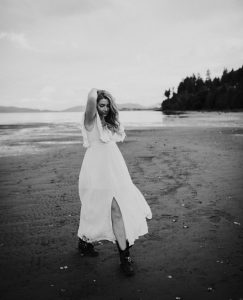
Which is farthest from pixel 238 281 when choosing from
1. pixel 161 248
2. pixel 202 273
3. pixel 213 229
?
pixel 213 229

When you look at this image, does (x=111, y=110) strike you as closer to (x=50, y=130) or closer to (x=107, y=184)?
(x=107, y=184)

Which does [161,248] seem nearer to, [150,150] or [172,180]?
[172,180]

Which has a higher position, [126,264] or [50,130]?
[50,130]

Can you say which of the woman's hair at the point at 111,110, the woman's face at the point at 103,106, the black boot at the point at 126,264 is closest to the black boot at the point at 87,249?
the black boot at the point at 126,264

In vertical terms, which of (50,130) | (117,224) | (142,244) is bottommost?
(142,244)

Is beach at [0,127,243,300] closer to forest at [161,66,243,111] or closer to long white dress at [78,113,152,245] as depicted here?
long white dress at [78,113,152,245]

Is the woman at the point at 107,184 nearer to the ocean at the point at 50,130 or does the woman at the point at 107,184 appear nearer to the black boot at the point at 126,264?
the black boot at the point at 126,264

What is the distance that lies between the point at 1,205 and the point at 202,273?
4.60 metres

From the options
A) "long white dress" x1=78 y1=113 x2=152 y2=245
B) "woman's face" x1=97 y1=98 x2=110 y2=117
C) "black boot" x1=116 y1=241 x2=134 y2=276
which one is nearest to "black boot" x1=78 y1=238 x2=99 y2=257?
"long white dress" x1=78 y1=113 x2=152 y2=245

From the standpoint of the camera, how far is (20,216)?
6031 mm

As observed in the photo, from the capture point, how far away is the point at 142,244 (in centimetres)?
478

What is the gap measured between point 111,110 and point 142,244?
6.99 ft

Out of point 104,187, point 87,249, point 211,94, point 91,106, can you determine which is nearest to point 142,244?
point 87,249

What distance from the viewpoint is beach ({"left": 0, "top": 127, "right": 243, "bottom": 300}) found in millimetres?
3614
